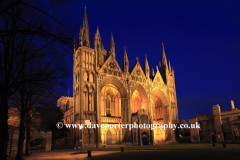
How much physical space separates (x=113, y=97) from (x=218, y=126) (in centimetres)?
2631

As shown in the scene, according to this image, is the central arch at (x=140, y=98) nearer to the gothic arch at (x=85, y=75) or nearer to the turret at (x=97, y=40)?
the gothic arch at (x=85, y=75)

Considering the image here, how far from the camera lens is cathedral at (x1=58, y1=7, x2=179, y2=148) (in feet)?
144

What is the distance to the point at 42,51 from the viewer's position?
13398 millimetres

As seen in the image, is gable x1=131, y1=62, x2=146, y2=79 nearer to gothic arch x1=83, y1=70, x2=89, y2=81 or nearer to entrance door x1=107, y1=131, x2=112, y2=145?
gothic arch x1=83, y1=70, x2=89, y2=81

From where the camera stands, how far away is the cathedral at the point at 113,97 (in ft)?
144

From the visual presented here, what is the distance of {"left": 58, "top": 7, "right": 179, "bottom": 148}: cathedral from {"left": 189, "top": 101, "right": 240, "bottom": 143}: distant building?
9.01m

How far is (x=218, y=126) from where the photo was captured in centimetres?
4619

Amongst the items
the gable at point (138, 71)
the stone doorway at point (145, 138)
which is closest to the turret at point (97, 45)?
the gable at point (138, 71)

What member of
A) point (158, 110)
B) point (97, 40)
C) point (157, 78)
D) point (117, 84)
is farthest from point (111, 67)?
point (158, 110)

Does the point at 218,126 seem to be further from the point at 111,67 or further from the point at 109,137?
the point at 111,67

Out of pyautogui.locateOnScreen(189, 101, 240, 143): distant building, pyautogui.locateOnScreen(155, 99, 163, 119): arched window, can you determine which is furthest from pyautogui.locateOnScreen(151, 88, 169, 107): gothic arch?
pyautogui.locateOnScreen(189, 101, 240, 143): distant building

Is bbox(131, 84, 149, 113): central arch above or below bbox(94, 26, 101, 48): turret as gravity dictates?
below

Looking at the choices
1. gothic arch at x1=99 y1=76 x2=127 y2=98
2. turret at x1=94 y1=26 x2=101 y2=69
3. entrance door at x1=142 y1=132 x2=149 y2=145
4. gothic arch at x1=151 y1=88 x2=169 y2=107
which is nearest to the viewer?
turret at x1=94 y1=26 x2=101 y2=69

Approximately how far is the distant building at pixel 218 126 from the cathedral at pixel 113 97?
9.01 metres
